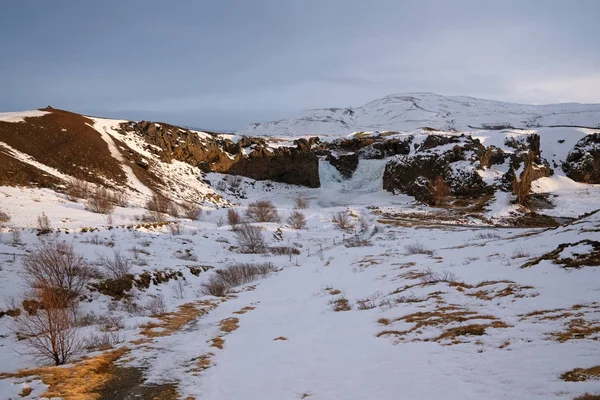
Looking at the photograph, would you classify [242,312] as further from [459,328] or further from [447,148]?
[447,148]

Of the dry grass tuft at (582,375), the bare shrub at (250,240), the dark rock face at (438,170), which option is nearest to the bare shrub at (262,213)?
the bare shrub at (250,240)

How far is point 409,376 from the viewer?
4.72 m

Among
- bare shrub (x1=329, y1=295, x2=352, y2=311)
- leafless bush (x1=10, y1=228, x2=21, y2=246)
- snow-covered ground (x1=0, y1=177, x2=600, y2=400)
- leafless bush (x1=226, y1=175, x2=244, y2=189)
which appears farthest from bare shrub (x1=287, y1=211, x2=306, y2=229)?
bare shrub (x1=329, y1=295, x2=352, y2=311)

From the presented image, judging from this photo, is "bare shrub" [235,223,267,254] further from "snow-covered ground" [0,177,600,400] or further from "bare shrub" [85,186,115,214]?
"bare shrub" [85,186,115,214]

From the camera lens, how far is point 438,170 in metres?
57.6

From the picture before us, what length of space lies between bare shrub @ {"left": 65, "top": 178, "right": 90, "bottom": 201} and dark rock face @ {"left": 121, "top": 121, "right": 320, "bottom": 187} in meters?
19.3

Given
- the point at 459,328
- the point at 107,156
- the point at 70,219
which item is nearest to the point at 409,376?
the point at 459,328

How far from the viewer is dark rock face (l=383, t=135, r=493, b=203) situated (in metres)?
52.4

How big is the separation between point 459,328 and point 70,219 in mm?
25733

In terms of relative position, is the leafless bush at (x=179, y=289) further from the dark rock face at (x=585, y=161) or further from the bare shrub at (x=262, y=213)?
the dark rock face at (x=585, y=161)

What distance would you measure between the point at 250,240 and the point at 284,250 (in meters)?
2.94

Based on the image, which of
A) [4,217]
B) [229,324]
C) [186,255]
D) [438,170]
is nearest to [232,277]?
[186,255]

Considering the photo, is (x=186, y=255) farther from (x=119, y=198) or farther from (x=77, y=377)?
(x=119, y=198)

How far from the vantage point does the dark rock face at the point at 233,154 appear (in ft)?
188
